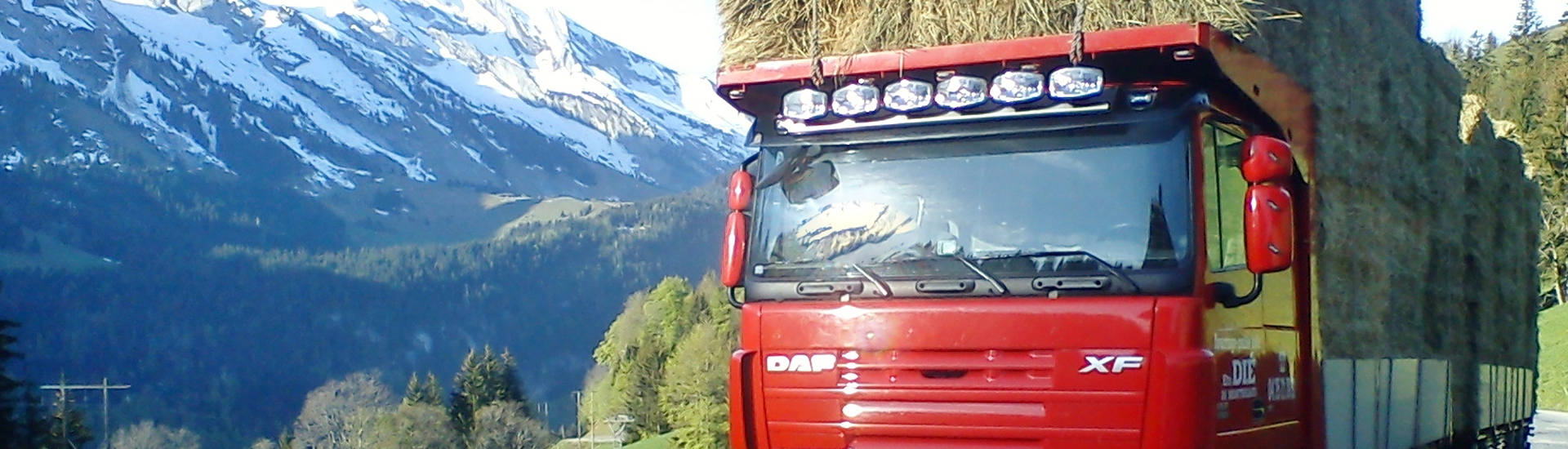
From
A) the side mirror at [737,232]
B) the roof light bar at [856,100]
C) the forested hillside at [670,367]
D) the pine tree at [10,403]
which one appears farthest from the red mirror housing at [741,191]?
the forested hillside at [670,367]

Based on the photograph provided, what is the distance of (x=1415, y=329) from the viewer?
9305 millimetres

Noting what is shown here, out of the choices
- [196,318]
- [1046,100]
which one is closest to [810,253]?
A: [1046,100]

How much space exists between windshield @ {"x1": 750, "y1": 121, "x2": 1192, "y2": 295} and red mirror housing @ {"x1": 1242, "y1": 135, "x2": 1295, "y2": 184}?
251 millimetres

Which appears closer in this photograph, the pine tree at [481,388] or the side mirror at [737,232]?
the side mirror at [737,232]

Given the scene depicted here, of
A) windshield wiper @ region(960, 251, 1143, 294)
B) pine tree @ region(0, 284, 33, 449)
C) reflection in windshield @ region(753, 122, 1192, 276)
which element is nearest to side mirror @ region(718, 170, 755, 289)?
reflection in windshield @ region(753, 122, 1192, 276)

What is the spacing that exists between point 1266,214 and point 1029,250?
102 cm

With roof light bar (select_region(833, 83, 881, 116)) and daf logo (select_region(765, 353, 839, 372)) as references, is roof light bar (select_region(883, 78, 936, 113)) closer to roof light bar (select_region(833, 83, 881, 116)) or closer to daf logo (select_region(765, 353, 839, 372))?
roof light bar (select_region(833, 83, 881, 116))

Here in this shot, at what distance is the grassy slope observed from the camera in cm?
3575

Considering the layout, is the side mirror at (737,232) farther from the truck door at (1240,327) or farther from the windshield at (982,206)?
the truck door at (1240,327)

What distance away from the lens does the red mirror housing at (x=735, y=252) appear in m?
7.53

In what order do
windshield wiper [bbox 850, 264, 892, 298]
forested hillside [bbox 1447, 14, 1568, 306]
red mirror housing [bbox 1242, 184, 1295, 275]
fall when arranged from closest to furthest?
red mirror housing [bbox 1242, 184, 1295, 275] → windshield wiper [bbox 850, 264, 892, 298] → forested hillside [bbox 1447, 14, 1568, 306]

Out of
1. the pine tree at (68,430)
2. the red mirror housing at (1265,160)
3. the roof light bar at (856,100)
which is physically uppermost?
the roof light bar at (856,100)

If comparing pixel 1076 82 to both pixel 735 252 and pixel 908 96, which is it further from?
pixel 735 252

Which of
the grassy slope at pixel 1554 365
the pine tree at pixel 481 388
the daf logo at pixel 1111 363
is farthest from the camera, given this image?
the pine tree at pixel 481 388
